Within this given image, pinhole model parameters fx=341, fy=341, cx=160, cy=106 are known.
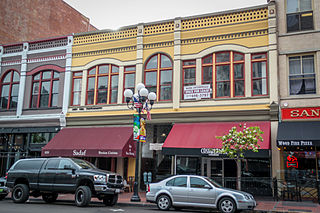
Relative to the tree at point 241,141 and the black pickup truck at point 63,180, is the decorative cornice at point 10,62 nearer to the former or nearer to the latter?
the black pickup truck at point 63,180

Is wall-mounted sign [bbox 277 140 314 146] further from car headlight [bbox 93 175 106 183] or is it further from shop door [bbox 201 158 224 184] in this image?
car headlight [bbox 93 175 106 183]

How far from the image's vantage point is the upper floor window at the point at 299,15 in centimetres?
1853

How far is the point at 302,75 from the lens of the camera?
18.2m

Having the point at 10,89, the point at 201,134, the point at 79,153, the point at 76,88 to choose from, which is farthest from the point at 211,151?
the point at 10,89

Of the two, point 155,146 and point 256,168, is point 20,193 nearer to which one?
point 155,146

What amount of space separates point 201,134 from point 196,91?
2.78 metres

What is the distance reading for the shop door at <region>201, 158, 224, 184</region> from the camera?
19.4m

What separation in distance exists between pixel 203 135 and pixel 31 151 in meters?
12.9

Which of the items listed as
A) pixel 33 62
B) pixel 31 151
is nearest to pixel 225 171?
pixel 31 151

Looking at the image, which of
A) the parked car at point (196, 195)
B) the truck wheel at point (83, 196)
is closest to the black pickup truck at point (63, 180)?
the truck wheel at point (83, 196)

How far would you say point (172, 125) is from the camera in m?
20.8

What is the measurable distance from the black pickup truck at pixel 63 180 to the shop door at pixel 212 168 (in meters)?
6.56

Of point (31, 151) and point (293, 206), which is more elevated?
point (31, 151)

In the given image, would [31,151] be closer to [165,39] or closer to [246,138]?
[165,39]
